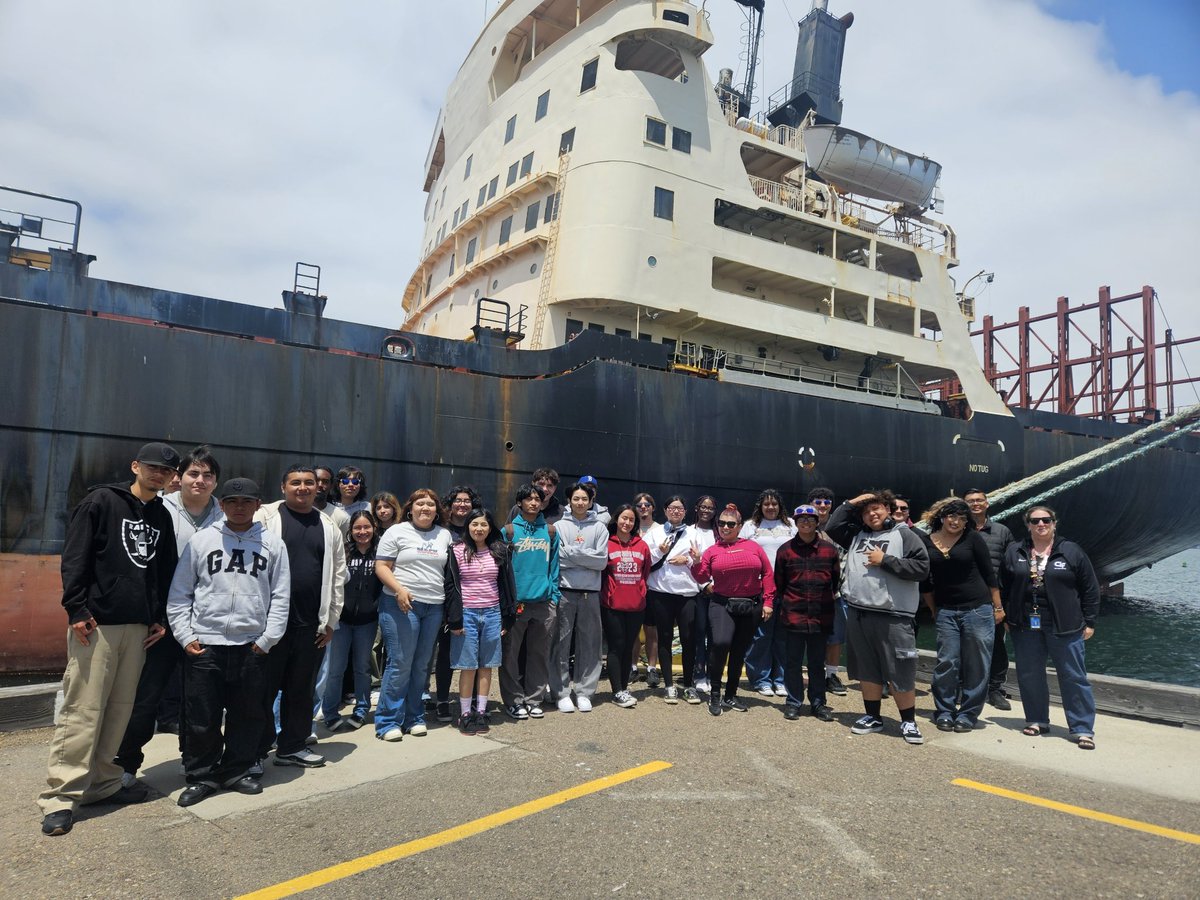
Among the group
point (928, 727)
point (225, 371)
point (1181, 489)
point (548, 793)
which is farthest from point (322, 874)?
point (1181, 489)

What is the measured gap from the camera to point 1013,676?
5734 millimetres

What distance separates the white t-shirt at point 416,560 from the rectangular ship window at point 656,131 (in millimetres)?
10687

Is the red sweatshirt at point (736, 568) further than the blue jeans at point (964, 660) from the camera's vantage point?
Yes

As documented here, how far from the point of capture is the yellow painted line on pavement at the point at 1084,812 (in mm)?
2961

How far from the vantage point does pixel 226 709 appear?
3424 mm

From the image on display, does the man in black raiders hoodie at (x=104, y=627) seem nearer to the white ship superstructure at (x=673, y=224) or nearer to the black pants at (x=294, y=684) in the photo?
the black pants at (x=294, y=684)

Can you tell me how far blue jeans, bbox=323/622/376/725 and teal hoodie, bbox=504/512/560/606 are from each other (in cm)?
106

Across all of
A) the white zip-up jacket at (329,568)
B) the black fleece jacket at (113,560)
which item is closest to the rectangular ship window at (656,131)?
the white zip-up jacket at (329,568)

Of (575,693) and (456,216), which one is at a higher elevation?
(456,216)

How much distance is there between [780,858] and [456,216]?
1600 cm

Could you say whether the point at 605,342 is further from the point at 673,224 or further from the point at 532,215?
the point at 532,215

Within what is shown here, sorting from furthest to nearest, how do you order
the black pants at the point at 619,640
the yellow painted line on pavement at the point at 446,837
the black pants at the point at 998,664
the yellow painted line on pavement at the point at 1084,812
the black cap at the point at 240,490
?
the black pants at the point at 998,664 < the black pants at the point at 619,640 < the black cap at the point at 240,490 < the yellow painted line on pavement at the point at 1084,812 < the yellow painted line on pavement at the point at 446,837

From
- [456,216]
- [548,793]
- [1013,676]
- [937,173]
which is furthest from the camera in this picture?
[937,173]

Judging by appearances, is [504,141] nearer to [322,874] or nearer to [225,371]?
[225,371]
